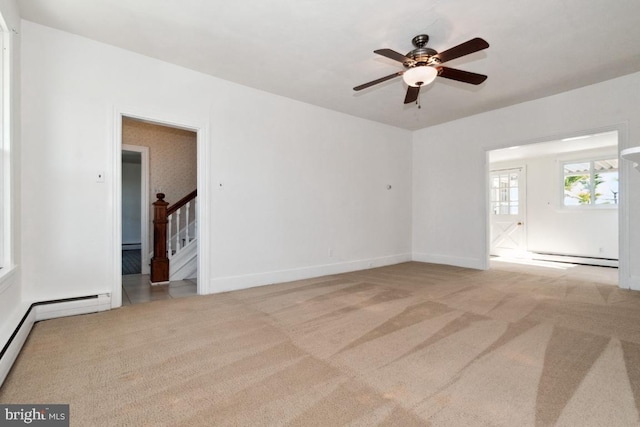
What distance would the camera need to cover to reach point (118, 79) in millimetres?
3197

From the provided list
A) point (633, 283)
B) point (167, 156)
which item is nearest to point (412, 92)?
point (633, 283)

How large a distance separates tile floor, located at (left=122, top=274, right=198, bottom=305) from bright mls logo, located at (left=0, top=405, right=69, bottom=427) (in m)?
1.94

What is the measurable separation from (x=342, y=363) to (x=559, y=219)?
7.59 m

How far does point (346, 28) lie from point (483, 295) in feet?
11.3

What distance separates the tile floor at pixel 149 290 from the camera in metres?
3.59

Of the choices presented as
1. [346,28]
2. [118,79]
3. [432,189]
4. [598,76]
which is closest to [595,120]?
[598,76]

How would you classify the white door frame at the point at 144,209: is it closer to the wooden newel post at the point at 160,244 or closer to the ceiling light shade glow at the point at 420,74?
the wooden newel post at the point at 160,244

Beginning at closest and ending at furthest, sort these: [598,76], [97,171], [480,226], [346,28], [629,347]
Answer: [629,347], [346,28], [97,171], [598,76], [480,226]

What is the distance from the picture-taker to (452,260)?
582 cm

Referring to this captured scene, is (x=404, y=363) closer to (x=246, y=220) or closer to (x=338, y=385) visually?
(x=338, y=385)

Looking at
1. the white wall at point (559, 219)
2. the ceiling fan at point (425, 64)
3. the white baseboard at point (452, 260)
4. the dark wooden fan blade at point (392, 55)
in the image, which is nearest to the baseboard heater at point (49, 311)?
the dark wooden fan blade at point (392, 55)

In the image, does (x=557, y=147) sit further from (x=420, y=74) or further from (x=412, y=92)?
(x=420, y=74)

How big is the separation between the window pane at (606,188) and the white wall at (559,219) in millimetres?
211

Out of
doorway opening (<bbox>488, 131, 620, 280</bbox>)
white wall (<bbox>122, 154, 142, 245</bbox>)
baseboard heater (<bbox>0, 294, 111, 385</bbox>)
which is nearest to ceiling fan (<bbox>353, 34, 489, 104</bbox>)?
doorway opening (<bbox>488, 131, 620, 280</bbox>)
